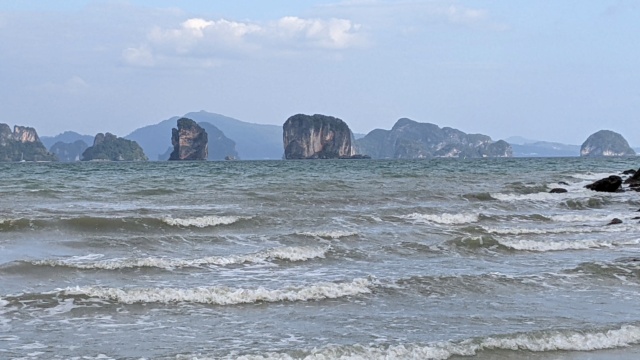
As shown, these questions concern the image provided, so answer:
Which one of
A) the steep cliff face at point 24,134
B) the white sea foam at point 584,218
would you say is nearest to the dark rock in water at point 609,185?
the white sea foam at point 584,218

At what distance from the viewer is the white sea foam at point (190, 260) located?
15.0 meters

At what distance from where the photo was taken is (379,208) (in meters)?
28.6

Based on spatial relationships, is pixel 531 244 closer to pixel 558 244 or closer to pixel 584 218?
pixel 558 244

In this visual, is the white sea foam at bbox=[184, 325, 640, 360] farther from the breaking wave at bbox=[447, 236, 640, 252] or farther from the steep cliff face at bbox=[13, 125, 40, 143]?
the steep cliff face at bbox=[13, 125, 40, 143]

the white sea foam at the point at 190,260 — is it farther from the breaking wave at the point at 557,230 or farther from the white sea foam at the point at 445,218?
the white sea foam at the point at 445,218

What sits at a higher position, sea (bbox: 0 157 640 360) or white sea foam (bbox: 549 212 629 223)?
sea (bbox: 0 157 640 360)

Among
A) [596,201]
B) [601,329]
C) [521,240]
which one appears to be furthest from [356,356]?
[596,201]

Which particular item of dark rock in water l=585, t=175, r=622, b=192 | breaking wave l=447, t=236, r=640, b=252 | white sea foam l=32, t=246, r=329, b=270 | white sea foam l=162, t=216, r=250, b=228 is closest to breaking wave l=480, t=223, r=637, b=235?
breaking wave l=447, t=236, r=640, b=252

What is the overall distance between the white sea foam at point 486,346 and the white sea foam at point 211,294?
10.3ft

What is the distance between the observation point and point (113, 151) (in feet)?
627

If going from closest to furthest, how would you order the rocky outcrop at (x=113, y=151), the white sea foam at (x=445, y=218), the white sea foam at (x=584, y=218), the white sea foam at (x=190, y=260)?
the white sea foam at (x=190, y=260)
the white sea foam at (x=445, y=218)
the white sea foam at (x=584, y=218)
the rocky outcrop at (x=113, y=151)

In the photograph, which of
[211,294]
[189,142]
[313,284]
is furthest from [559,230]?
[189,142]

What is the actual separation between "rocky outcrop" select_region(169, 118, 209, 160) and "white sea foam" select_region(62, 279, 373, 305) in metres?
180

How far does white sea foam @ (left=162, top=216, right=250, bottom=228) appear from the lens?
22.6 m
